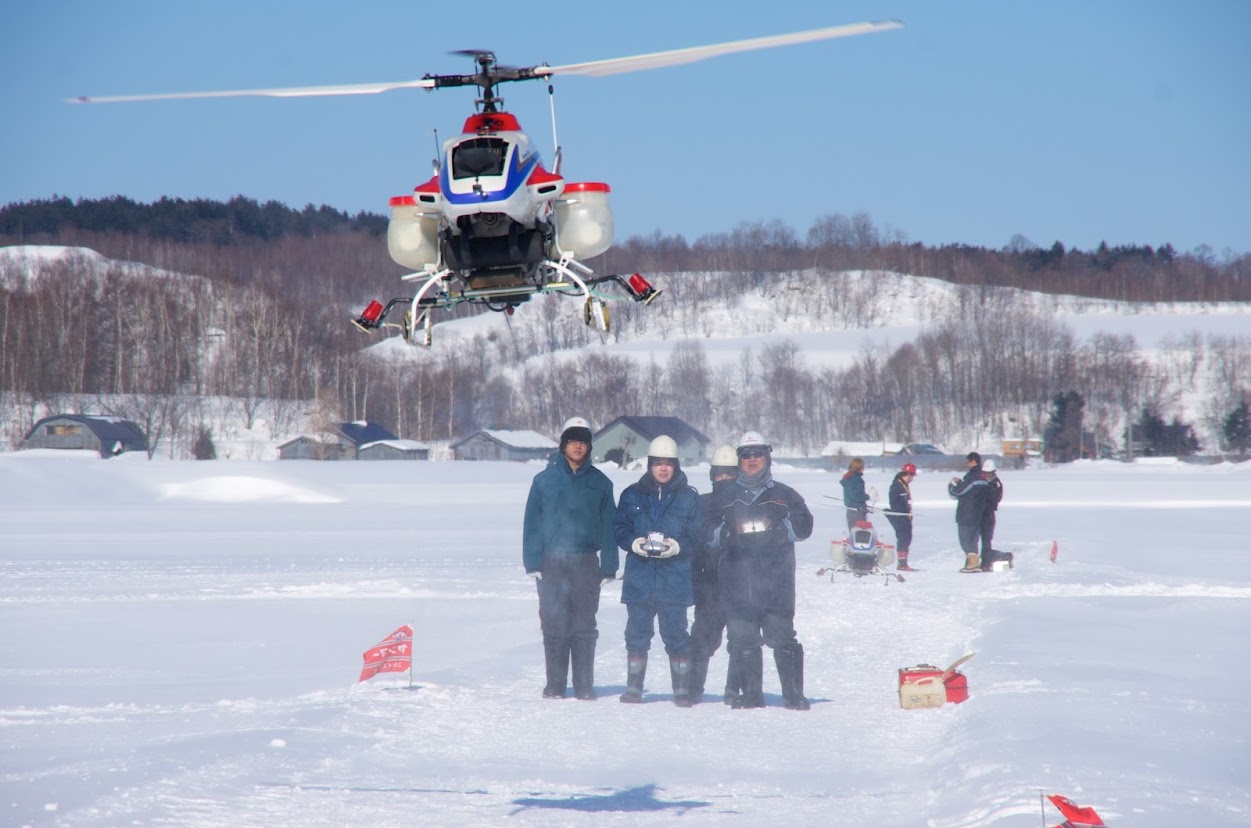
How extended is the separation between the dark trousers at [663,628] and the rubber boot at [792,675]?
2.08 feet

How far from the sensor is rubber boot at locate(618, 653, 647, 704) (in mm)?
8273

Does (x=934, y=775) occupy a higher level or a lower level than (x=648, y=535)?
lower

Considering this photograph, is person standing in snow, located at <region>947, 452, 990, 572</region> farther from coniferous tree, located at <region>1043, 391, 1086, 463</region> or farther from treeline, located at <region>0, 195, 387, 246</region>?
treeline, located at <region>0, 195, 387, 246</region>

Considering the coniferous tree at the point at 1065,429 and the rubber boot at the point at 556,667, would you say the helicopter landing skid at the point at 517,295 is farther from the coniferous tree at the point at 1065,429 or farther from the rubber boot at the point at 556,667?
the coniferous tree at the point at 1065,429

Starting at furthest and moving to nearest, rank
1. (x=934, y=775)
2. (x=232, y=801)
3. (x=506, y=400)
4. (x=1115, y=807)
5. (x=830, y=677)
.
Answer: (x=506, y=400)
(x=830, y=677)
(x=934, y=775)
(x=232, y=801)
(x=1115, y=807)

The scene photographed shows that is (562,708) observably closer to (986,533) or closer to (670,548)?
(670,548)

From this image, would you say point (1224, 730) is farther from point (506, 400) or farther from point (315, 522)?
point (506, 400)

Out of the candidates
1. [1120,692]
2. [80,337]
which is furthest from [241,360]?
[1120,692]

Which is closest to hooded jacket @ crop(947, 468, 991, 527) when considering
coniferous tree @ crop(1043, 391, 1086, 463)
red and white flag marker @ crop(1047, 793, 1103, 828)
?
red and white flag marker @ crop(1047, 793, 1103, 828)

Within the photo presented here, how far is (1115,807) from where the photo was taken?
528 cm

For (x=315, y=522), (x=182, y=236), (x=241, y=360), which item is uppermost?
(x=182, y=236)

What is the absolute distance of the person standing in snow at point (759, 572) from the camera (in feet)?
26.7

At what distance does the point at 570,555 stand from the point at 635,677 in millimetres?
898

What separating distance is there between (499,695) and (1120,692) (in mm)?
3994
